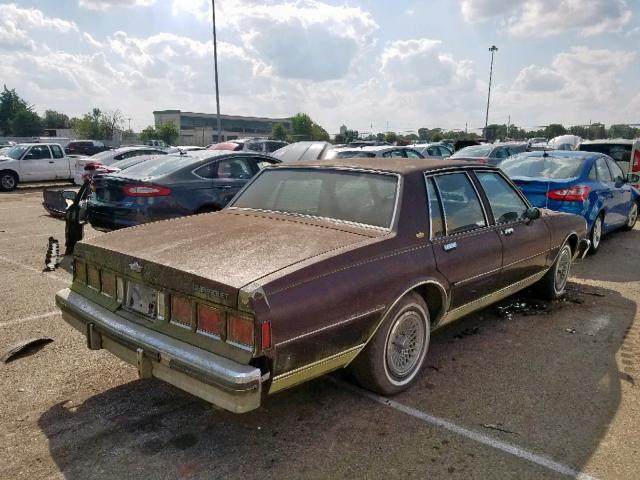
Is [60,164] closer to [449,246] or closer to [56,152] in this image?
[56,152]

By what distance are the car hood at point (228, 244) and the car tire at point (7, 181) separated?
1685cm

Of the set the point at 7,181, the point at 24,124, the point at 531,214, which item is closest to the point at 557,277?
the point at 531,214

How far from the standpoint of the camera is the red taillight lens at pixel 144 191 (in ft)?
22.5

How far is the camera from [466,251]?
3.94 meters

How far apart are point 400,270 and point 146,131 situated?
284ft

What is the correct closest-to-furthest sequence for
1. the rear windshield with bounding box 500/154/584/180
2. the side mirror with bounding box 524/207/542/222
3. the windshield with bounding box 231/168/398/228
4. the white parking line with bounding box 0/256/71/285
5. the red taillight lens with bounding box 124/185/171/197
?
the windshield with bounding box 231/168/398/228
the side mirror with bounding box 524/207/542/222
the white parking line with bounding box 0/256/71/285
the red taillight lens with bounding box 124/185/171/197
the rear windshield with bounding box 500/154/584/180

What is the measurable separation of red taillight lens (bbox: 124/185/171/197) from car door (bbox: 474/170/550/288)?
431 cm

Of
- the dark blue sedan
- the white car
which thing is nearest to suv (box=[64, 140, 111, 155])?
the white car

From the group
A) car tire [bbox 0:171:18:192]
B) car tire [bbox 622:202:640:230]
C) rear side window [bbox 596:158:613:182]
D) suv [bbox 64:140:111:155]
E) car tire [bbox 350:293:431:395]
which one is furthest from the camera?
suv [bbox 64:140:111:155]

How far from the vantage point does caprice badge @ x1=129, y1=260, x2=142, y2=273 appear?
3.03 meters

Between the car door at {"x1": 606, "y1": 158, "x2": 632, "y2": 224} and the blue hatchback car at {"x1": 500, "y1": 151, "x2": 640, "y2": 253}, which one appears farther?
the car door at {"x1": 606, "y1": 158, "x2": 632, "y2": 224}

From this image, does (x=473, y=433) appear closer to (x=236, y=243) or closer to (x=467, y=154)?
(x=236, y=243)

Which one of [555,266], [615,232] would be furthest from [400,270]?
[615,232]

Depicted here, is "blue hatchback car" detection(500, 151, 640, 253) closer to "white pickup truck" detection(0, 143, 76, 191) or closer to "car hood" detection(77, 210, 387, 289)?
"car hood" detection(77, 210, 387, 289)
